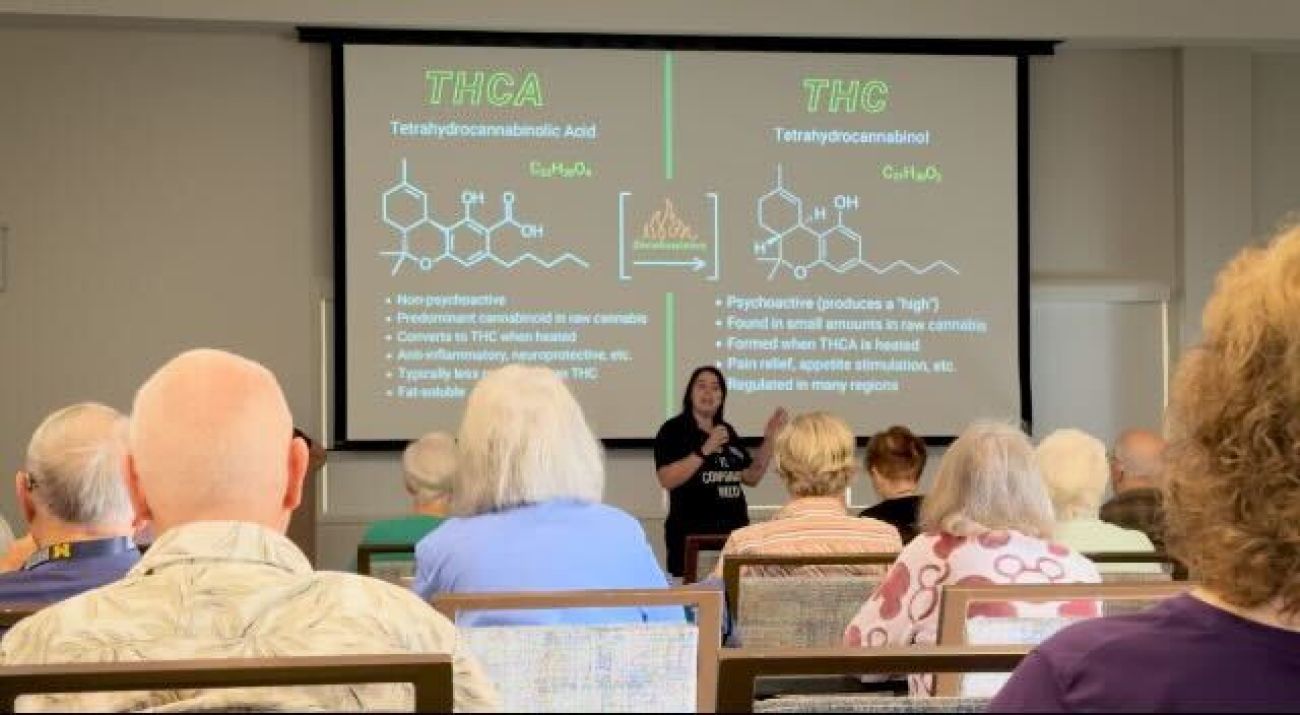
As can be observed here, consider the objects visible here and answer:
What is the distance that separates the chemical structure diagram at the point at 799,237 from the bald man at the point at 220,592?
6193 millimetres

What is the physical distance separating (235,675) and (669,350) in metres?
6.45

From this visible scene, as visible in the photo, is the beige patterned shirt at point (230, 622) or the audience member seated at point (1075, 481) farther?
the audience member seated at point (1075, 481)

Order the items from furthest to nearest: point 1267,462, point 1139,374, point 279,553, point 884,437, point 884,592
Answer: point 1139,374 → point 884,437 → point 884,592 → point 279,553 → point 1267,462

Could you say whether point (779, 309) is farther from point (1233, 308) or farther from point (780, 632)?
point (1233, 308)

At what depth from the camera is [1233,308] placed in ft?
3.89

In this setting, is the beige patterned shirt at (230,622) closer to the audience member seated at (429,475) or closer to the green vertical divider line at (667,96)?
the audience member seated at (429,475)

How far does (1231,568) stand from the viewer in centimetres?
118

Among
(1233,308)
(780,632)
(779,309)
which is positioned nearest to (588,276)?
(779,309)

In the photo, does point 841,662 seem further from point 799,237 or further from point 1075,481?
point 799,237

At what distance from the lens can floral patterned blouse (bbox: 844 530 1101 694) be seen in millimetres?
3055

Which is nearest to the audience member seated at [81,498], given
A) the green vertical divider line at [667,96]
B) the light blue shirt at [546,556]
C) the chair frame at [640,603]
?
the light blue shirt at [546,556]

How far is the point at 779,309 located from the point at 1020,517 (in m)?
4.78

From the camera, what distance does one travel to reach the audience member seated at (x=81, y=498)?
294 cm

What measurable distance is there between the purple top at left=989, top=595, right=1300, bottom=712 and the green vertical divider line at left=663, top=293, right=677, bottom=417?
6627mm
